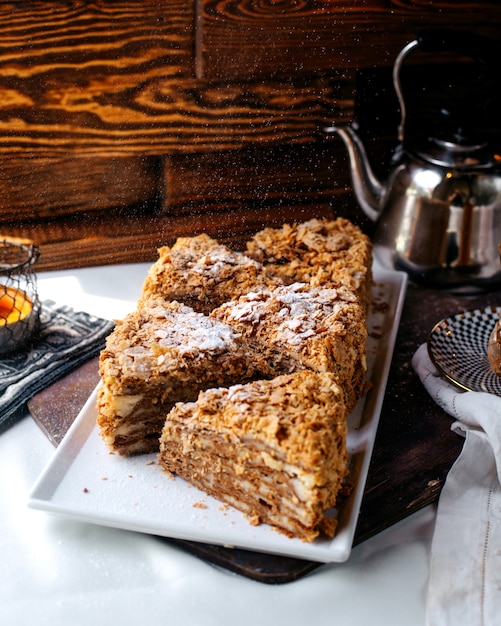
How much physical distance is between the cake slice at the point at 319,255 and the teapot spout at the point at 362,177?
11.3 inches

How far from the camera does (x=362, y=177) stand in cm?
274

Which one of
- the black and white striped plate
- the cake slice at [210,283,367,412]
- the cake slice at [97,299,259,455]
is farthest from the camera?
the black and white striped plate

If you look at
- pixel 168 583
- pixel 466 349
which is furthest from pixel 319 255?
pixel 168 583

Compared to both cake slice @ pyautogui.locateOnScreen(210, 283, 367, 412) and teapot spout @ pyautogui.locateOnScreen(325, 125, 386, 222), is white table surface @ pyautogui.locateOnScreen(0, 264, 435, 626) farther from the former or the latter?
teapot spout @ pyautogui.locateOnScreen(325, 125, 386, 222)

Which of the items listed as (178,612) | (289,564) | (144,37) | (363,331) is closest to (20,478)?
(178,612)

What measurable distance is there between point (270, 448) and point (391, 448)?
1.60ft

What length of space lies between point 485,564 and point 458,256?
121cm

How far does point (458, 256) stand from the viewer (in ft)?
8.56

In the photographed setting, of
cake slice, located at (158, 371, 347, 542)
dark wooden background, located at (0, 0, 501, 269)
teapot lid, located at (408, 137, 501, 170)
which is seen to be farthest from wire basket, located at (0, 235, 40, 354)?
teapot lid, located at (408, 137, 501, 170)

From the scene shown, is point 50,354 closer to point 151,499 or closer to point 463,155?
point 151,499

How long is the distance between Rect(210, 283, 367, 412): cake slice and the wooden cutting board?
0.13 metres

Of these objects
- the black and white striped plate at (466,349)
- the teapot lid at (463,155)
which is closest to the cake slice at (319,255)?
the black and white striped plate at (466,349)

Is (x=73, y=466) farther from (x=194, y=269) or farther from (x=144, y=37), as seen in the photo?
(x=144, y=37)

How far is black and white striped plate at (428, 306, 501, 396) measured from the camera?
2.09m
